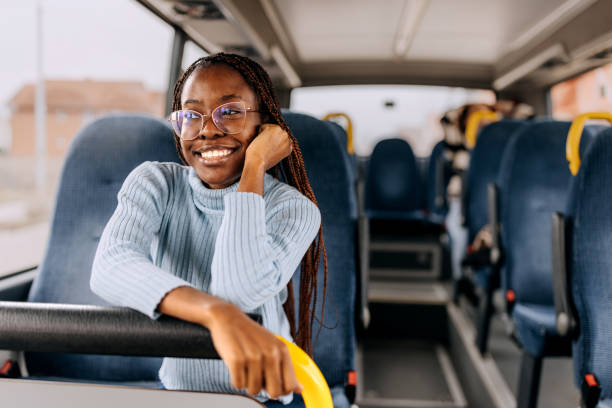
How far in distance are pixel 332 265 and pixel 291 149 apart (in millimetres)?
349

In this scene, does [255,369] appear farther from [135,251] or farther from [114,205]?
[114,205]

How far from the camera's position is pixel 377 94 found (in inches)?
42.9

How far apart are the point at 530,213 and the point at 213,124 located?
1.83 m

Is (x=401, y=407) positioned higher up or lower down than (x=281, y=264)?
lower down

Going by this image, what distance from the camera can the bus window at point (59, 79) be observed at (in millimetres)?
982

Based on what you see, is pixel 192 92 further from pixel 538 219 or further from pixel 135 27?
pixel 538 219

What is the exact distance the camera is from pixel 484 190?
2.83 metres

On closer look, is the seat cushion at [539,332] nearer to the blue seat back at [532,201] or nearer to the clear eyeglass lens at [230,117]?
the blue seat back at [532,201]

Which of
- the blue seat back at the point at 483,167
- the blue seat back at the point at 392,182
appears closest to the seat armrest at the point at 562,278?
the blue seat back at the point at 483,167

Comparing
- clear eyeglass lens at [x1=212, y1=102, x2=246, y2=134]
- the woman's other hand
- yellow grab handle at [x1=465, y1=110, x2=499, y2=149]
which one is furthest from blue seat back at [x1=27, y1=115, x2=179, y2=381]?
yellow grab handle at [x1=465, y1=110, x2=499, y2=149]

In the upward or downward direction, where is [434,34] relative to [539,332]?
upward

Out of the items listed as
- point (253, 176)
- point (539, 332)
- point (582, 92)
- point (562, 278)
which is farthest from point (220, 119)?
point (582, 92)

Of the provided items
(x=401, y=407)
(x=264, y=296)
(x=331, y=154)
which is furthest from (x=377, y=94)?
(x=401, y=407)

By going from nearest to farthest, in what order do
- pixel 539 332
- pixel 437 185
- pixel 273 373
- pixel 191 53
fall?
pixel 273 373 < pixel 191 53 < pixel 539 332 < pixel 437 185
